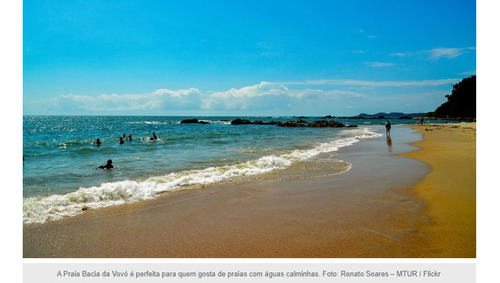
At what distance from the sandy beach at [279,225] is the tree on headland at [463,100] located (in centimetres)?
11509

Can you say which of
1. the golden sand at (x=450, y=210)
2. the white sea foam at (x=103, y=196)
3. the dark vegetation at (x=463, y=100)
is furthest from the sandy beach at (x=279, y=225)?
the dark vegetation at (x=463, y=100)

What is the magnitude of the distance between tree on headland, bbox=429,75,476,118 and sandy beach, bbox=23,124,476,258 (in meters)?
115

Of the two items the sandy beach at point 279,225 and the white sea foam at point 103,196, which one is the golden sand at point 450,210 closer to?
the sandy beach at point 279,225

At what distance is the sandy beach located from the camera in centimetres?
511

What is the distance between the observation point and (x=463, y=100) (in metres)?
109

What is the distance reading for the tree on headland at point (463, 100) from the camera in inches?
4111

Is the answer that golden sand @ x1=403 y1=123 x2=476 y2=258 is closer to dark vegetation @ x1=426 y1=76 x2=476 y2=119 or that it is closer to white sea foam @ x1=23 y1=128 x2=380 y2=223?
white sea foam @ x1=23 y1=128 x2=380 y2=223

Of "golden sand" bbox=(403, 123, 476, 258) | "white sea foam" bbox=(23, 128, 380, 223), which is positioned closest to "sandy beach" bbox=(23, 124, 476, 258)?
"golden sand" bbox=(403, 123, 476, 258)

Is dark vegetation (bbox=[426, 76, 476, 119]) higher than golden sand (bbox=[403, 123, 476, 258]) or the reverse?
higher

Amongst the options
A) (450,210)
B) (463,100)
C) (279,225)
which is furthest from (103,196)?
(463,100)

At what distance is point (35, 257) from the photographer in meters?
5.22
